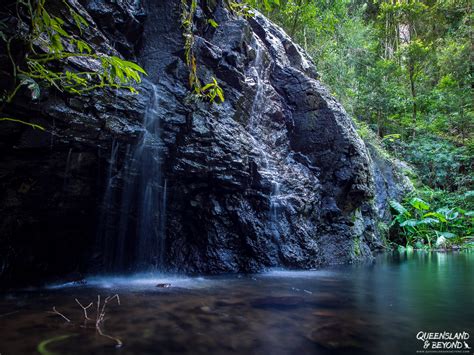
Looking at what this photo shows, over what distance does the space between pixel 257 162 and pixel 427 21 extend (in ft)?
64.0

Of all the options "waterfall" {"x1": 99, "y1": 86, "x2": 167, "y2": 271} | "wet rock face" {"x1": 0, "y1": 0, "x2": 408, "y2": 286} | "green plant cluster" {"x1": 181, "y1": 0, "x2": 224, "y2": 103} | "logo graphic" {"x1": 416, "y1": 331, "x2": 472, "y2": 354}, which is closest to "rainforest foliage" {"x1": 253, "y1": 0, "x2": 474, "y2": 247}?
"wet rock face" {"x1": 0, "y1": 0, "x2": 408, "y2": 286}

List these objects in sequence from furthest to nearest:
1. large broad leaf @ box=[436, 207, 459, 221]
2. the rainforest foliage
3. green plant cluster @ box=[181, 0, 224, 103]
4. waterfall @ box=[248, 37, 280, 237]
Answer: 1. large broad leaf @ box=[436, 207, 459, 221]
2. the rainforest foliage
3. waterfall @ box=[248, 37, 280, 237]
4. green plant cluster @ box=[181, 0, 224, 103]

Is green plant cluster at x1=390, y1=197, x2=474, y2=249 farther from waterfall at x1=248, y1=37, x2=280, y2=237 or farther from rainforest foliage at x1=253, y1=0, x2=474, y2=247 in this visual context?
waterfall at x1=248, y1=37, x2=280, y2=237

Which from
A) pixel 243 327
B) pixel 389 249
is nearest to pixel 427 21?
pixel 389 249

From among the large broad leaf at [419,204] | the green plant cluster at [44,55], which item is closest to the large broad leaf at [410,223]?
the large broad leaf at [419,204]

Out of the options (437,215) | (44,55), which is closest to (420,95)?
(437,215)

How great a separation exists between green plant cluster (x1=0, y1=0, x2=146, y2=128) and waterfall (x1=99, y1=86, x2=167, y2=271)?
1160mm

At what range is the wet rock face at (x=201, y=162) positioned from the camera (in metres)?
5.30

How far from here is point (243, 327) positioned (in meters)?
2.92

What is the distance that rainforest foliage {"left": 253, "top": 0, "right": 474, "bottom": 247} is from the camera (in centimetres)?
1453

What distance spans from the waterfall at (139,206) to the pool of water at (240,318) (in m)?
1.25

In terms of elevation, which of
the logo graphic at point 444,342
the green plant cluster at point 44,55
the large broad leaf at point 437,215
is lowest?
the logo graphic at point 444,342

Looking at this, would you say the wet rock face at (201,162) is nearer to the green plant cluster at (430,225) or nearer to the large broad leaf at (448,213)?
the green plant cluster at (430,225)

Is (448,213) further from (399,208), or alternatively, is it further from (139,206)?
(139,206)
